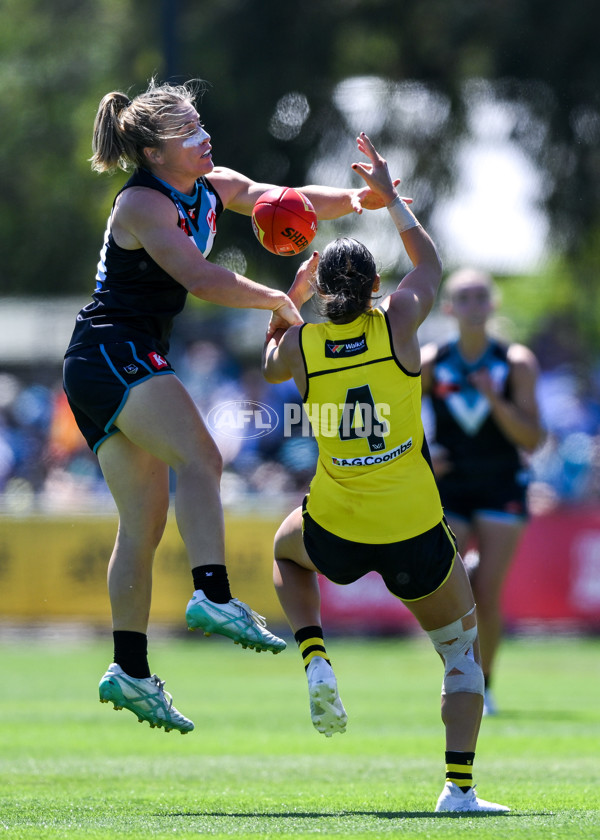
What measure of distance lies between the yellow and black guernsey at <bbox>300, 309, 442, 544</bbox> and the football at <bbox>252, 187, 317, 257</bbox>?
0.78 m

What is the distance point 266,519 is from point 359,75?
552cm

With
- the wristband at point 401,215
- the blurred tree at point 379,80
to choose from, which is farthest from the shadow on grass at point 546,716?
the blurred tree at point 379,80

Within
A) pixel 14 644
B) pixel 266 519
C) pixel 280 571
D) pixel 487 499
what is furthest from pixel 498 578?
pixel 14 644

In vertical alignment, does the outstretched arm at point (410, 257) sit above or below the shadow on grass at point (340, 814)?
above

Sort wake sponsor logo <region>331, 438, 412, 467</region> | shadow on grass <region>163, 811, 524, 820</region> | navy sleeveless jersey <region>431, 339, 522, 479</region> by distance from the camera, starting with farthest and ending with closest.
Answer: navy sleeveless jersey <region>431, 339, 522, 479</region>
wake sponsor logo <region>331, 438, 412, 467</region>
shadow on grass <region>163, 811, 524, 820</region>

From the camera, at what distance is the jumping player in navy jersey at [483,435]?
8.68m

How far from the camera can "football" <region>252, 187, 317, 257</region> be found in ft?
19.6

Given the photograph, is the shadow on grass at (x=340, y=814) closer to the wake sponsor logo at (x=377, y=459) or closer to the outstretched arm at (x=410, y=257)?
the wake sponsor logo at (x=377, y=459)

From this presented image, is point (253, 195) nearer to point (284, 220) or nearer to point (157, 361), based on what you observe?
point (284, 220)

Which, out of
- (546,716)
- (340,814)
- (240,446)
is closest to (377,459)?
(340,814)

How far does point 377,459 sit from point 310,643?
80cm

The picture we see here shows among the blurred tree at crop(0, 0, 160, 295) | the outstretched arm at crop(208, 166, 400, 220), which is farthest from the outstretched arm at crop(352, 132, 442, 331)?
the blurred tree at crop(0, 0, 160, 295)

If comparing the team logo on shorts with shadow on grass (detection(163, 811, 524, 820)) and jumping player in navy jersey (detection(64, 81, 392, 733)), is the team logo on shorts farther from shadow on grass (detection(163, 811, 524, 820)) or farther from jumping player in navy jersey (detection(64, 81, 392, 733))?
shadow on grass (detection(163, 811, 524, 820))

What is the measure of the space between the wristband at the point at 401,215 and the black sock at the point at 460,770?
200cm
